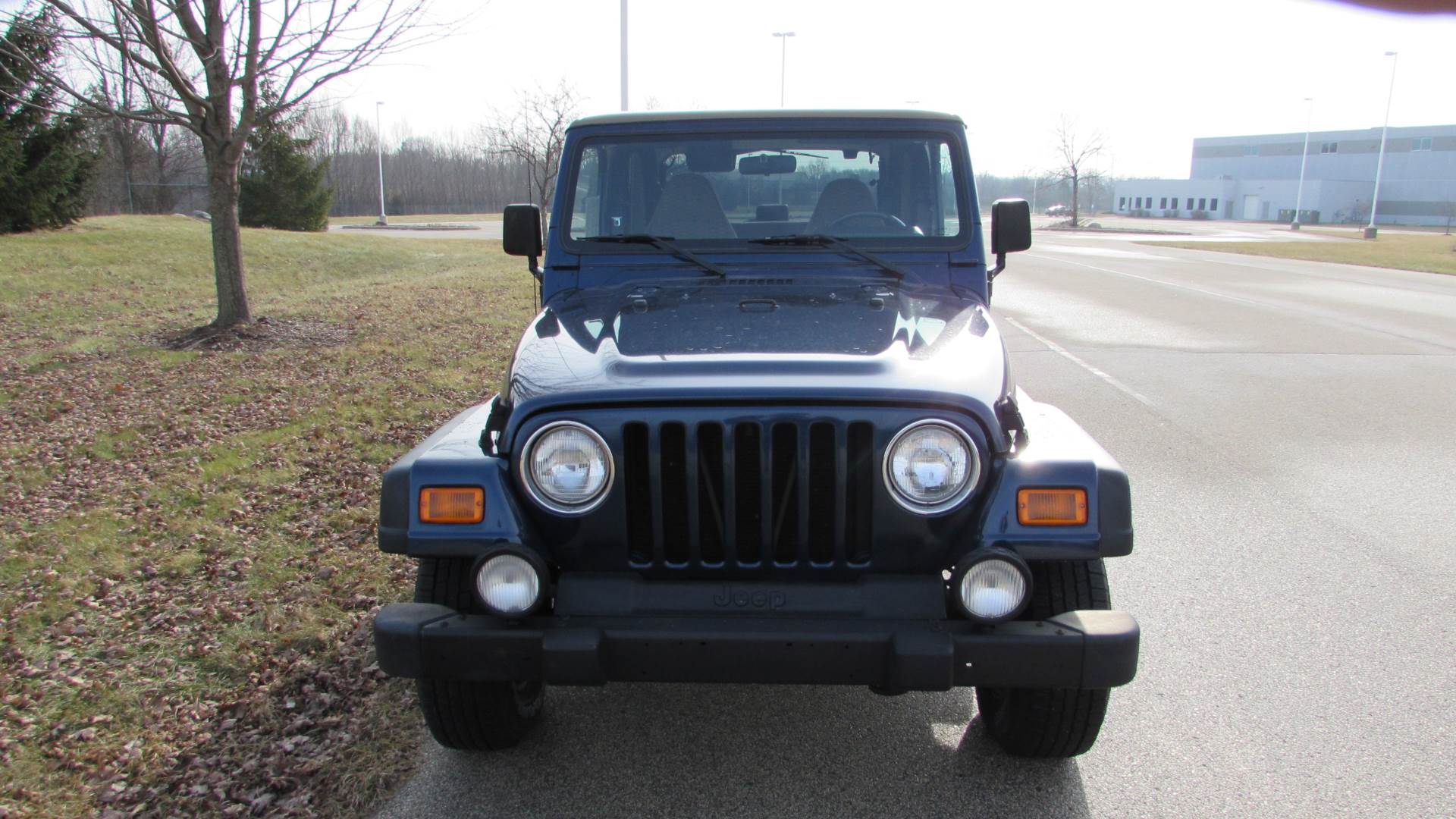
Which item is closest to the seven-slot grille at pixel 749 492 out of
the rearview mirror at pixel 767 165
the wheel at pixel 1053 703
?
the wheel at pixel 1053 703

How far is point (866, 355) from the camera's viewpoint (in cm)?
294

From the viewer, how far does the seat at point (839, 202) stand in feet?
13.5

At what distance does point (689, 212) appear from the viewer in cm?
414

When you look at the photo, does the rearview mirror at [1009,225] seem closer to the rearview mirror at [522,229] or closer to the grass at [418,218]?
the rearview mirror at [522,229]

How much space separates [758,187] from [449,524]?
2.05 metres

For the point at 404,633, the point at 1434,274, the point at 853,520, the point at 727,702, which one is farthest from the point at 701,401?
the point at 1434,274

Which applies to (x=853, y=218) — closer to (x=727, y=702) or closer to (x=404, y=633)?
(x=727, y=702)

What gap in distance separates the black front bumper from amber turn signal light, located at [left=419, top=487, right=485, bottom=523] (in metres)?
0.26

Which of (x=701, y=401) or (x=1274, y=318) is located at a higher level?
(x=701, y=401)

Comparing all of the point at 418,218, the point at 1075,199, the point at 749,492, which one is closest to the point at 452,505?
the point at 749,492

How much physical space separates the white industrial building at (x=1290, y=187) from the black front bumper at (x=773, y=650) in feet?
269

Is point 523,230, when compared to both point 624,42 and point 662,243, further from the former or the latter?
point 624,42

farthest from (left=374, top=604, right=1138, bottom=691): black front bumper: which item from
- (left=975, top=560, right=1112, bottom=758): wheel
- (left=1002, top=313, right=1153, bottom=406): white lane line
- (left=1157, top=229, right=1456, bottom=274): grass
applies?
(left=1157, top=229, right=1456, bottom=274): grass

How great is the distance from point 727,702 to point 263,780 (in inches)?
57.5
